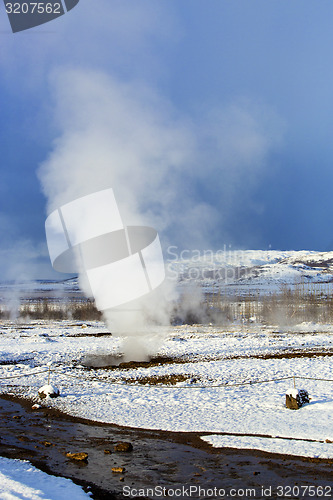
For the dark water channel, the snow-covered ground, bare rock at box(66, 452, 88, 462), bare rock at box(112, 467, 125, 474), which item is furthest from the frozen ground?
the snow-covered ground

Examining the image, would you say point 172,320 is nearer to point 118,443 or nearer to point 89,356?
point 89,356

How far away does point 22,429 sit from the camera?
48.8 ft

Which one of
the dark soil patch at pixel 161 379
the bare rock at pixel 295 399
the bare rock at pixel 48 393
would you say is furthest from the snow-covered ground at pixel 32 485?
the dark soil patch at pixel 161 379

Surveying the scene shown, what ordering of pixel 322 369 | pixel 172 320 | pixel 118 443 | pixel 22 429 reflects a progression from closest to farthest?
pixel 118 443 → pixel 22 429 → pixel 322 369 → pixel 172 320

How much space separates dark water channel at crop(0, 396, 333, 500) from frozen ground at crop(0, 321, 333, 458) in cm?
77

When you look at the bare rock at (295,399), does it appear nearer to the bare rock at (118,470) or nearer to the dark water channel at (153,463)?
the dark water channel at (153,463)

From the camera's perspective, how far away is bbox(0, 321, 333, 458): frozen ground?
13.8 meters

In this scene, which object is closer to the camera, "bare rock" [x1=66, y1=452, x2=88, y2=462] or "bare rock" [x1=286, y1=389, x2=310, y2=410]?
"bare rock" [x1=66, y1=452, x2=88, y2=462]

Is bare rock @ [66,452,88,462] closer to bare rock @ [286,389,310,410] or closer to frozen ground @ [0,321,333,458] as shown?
frozen ground @ [0,321,333,458]

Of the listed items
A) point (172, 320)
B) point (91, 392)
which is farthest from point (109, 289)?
point (172, 320)

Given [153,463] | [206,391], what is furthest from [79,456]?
[206,391]

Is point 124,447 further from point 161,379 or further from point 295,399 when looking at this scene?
point 161,379

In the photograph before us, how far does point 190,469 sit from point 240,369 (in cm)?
1415

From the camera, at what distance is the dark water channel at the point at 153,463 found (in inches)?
389
